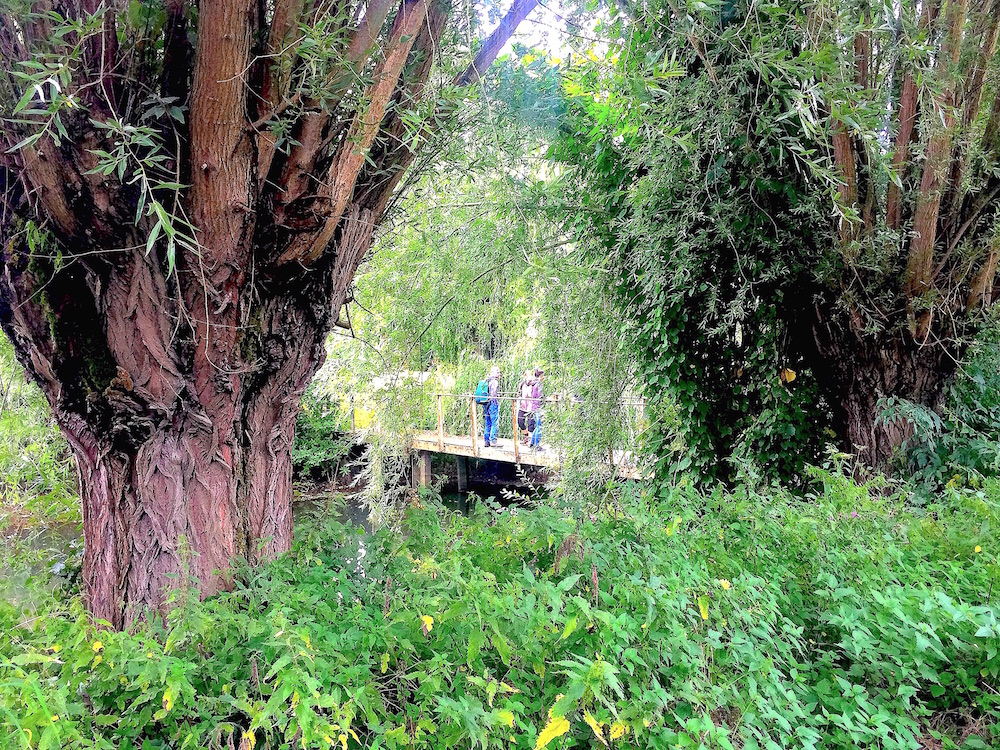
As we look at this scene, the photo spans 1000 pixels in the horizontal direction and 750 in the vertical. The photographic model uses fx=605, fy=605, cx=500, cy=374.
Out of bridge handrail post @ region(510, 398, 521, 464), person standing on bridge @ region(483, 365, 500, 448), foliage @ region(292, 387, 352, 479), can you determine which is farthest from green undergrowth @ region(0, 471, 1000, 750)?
bridge handrail post @ region(510, 398, 521, 464)

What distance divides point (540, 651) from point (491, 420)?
9.08 metres

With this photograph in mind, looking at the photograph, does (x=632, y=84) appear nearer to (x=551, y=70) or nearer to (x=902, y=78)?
(x=551, y=70)

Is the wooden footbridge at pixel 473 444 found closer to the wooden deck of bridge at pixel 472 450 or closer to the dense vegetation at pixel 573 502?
the wooden deck of bridge at pixel 472 450

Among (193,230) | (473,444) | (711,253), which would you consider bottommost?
(473,444)

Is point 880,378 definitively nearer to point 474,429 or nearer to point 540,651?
point 540,651

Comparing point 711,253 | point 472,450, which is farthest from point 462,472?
point 711,253

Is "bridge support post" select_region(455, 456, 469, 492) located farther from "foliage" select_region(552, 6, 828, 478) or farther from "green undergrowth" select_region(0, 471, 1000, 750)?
"green undergrowth" select_region(0, 471, 1000, 750)

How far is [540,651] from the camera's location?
51.9 inches

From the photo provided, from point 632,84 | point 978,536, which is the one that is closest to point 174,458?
point 632,84

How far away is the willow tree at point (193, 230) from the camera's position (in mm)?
1542

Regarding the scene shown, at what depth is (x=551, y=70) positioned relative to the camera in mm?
3359

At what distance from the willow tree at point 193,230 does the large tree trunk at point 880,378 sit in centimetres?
314

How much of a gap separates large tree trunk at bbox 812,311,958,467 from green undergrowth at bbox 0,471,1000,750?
76.8 inches

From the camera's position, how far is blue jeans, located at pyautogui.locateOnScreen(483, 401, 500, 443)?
1027 centimetres
